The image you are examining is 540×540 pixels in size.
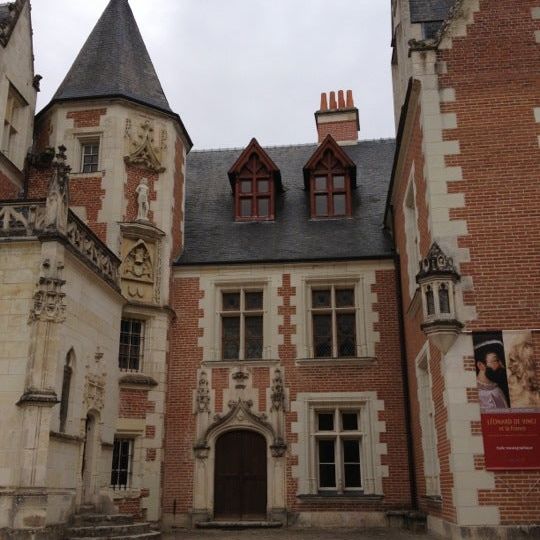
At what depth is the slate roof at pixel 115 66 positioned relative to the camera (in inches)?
631

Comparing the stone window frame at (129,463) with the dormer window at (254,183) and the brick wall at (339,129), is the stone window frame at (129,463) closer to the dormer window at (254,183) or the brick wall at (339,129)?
the dormer window at (254,183)

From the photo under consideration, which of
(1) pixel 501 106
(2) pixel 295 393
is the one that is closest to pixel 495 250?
(1) pixel 501 106

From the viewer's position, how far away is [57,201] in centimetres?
1069

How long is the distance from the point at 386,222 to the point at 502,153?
5.87m

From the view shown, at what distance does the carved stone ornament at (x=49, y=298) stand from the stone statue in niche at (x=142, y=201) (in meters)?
4.77

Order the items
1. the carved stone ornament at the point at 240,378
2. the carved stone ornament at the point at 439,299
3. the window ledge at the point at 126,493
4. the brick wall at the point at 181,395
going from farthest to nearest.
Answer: the carved stone ornament at the point at 240,378, the brick wall at the point at 181,395, the window ledge at the point at 126,493, the carved stone ornament at the point at 439,299

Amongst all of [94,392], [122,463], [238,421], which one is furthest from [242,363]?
[94,392]

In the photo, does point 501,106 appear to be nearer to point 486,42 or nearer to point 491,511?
point 486,42

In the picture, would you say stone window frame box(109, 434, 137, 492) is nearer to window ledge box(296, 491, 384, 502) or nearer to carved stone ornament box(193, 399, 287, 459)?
carved stone ornament box(193, 399, 287, 459)

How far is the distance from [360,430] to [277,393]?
1900 mm

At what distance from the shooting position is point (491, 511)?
8.69 metres

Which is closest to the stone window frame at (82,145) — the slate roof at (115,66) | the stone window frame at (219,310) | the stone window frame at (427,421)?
the slate roof at (115,66)

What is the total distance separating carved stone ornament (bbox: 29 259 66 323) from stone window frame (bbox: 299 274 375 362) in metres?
6.00

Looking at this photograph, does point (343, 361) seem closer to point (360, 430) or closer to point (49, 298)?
point (360, 430)
